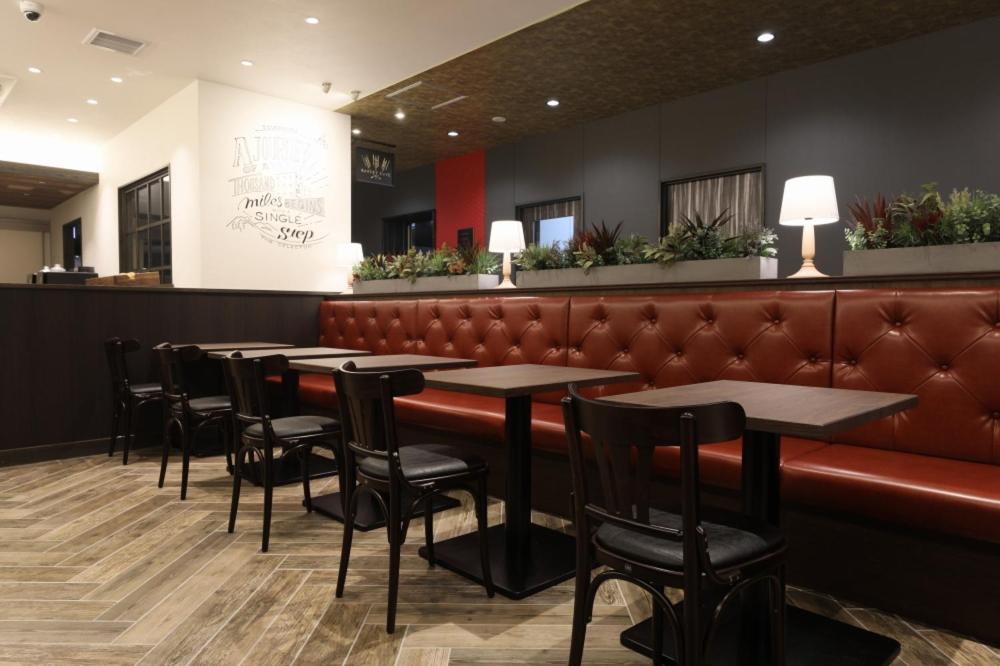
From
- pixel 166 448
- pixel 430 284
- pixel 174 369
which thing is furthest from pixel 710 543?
pixel 430 284

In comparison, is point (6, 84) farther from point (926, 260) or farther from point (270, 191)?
point (926, 260)

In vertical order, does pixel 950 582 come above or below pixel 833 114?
below

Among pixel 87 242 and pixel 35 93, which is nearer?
pixel 35 93

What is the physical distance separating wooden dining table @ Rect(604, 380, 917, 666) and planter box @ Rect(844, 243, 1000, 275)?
2.72 feet


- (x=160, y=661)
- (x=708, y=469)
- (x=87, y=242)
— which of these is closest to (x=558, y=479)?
(x=708, y=469)

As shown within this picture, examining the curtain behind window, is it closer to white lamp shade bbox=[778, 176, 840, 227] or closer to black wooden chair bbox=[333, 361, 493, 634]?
white lamp shade bbox=[778, 176, 840, 227]

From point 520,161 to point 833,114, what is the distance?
4.24 meters

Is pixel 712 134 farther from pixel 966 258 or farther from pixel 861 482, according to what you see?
pixel 861 482

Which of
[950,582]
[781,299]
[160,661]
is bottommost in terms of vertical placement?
[160,661]

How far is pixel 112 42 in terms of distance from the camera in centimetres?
547

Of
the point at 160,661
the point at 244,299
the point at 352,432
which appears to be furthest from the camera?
the point at 244,299

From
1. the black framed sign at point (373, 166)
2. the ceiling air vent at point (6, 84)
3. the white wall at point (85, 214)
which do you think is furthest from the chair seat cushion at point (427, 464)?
the white wall at point (85, 214)

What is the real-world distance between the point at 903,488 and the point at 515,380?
4.22 ft

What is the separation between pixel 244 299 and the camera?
18.3 ft
